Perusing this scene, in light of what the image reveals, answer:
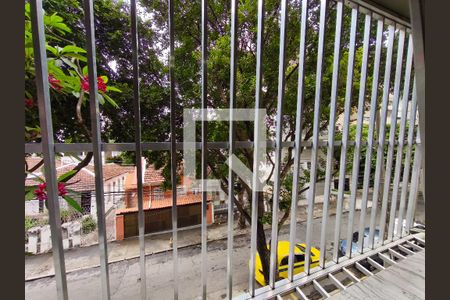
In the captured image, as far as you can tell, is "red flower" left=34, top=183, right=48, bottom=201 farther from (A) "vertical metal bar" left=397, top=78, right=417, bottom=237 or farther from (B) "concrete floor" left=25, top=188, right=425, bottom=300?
(B) "concrete floor" left=25, top=188, right=425, bottom=300

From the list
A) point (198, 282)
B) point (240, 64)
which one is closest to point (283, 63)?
point (240, 64)

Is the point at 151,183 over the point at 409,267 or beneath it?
over

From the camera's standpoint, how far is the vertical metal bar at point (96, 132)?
1001mm

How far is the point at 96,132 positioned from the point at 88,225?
409 centimetres

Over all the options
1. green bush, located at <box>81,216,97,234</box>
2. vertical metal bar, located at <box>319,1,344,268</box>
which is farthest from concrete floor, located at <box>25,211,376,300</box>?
vertical metal bar, located at <box>319,1,344,268</box>

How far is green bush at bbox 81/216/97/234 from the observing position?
376 cm

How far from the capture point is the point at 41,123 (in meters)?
0.95

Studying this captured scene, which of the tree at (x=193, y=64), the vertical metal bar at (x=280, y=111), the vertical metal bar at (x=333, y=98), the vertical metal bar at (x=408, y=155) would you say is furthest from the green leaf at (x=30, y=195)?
the vertical metal bar at (x=408, y=155)

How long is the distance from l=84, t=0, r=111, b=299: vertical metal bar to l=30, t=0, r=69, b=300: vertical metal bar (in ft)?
0.57

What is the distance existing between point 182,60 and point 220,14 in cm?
98

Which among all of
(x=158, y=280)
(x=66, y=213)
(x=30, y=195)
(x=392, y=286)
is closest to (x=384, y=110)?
(x=392, y=286)

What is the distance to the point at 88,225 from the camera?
409 cm

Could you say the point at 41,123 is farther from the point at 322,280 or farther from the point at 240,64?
the point at 240,64

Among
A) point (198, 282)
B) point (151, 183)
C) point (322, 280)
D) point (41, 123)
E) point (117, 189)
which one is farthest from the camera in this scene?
point (198, 282)
